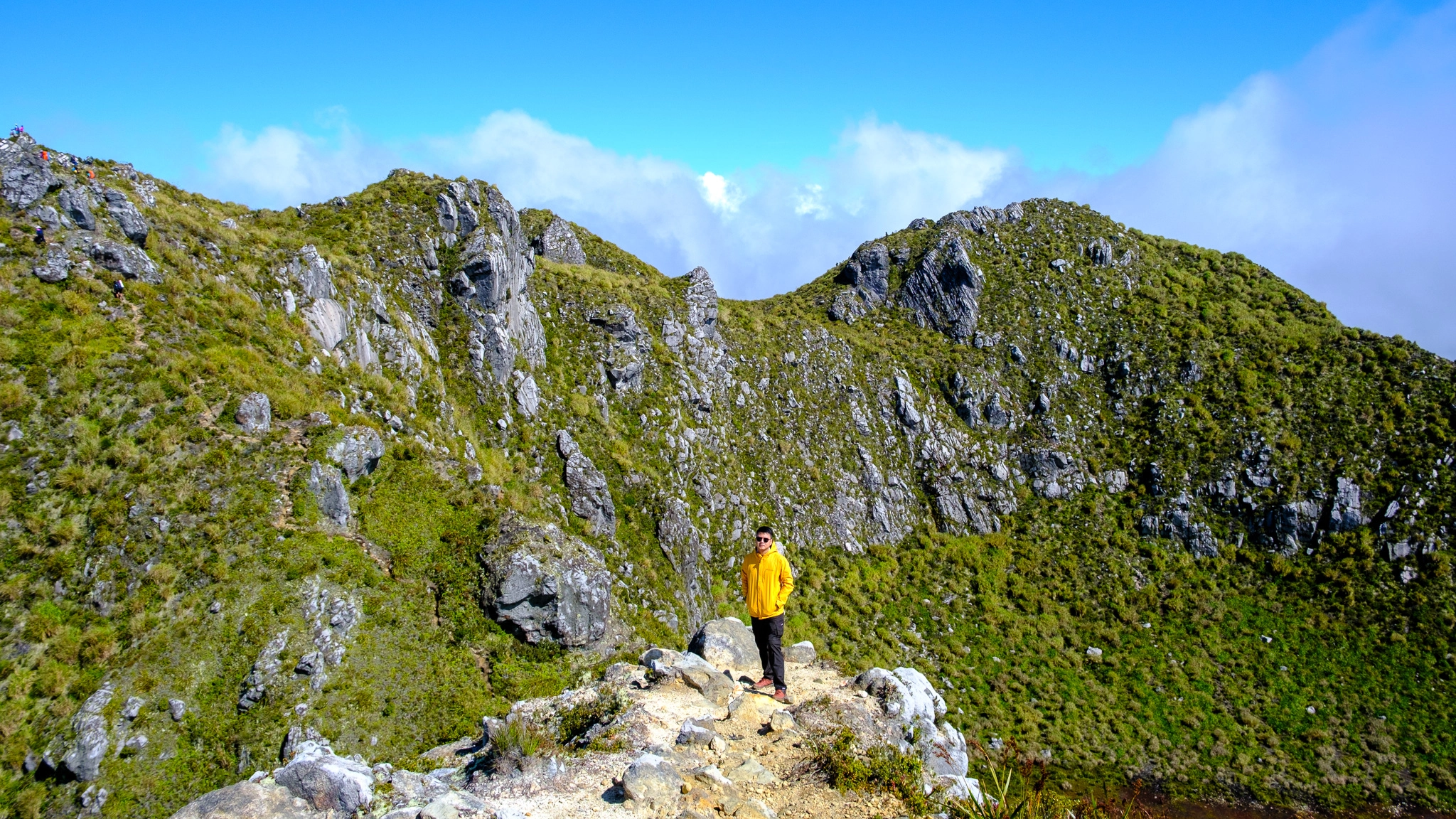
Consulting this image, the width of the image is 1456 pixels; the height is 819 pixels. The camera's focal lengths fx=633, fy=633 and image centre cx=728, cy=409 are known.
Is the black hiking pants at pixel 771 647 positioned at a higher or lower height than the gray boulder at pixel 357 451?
lower

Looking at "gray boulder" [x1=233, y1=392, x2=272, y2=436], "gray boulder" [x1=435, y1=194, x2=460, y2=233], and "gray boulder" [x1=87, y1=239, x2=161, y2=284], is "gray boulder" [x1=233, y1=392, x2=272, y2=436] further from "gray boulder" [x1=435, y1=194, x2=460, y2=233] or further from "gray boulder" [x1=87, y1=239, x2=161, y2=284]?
"gray boulder" [x1=435, y1=194, x2=460, y2=233]

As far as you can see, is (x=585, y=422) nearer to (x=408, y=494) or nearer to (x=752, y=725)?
(x=408, y=494)

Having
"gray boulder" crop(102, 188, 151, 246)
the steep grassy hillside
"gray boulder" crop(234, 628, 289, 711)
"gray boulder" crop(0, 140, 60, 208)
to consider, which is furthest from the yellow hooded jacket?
"gray boulder" crop(0, 140, 60, 208)

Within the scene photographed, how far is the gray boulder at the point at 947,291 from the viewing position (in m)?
59.3

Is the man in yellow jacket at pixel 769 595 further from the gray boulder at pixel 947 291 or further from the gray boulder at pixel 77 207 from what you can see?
the gray boulder at pixel 947 291

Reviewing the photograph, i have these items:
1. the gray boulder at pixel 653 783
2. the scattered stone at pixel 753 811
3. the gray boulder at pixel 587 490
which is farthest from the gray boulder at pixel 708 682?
the gray boulder at pixel 587 490

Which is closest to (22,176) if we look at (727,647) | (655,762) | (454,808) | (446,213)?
(446,213)

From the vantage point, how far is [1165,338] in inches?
2207

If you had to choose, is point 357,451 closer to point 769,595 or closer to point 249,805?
point 249,805

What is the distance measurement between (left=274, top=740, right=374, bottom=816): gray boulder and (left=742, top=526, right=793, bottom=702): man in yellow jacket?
22.8ft

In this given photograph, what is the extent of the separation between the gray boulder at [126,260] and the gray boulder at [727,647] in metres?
23.1

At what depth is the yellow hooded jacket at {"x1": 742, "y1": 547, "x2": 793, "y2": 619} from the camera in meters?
12.9

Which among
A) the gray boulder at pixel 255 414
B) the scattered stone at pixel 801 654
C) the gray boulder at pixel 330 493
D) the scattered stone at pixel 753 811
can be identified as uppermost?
the gray boulder at pixel 255 414

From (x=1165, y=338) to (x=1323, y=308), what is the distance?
1540cm
